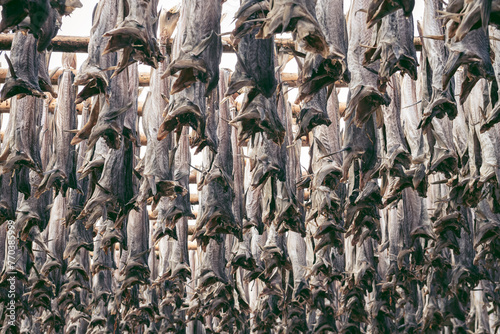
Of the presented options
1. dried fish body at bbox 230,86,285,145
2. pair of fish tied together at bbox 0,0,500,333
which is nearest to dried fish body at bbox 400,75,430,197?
pair of fish tied together at bbox 0,0,500,333

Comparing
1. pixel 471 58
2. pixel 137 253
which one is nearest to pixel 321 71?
pixel 471 58

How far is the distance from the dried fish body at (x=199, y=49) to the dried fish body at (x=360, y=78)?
0.92 metres

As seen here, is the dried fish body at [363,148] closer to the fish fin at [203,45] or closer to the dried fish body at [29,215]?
the fish fin at [203,45]

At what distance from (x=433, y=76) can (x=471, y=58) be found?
1.19 m

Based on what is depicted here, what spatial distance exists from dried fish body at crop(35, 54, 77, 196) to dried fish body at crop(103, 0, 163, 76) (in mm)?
1498

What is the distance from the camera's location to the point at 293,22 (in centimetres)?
312

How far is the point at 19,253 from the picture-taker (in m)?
6.27

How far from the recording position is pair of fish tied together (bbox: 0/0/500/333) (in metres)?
3.59

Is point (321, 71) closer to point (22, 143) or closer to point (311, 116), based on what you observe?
point (311, 116)

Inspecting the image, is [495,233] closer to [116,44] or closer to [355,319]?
[355,319]

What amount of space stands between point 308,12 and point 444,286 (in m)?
5.00

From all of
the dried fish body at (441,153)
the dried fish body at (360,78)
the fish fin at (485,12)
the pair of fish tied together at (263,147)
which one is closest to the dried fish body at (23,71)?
the pair of fish tied together at (263,147)

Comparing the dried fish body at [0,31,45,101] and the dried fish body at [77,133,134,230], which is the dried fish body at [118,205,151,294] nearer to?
the dried fish body at [77,133,134,230]

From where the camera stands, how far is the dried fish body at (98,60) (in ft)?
12.8
